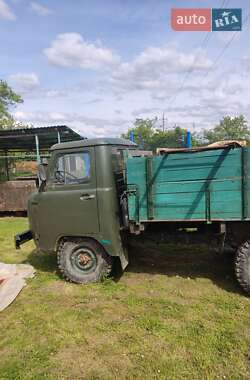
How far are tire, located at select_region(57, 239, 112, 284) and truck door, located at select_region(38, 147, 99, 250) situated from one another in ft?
0.72

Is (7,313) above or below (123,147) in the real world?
below

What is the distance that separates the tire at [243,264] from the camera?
405cm

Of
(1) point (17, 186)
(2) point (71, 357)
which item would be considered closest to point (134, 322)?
(2) point (71, 357)

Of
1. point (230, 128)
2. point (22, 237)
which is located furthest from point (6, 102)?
point (230, 128)

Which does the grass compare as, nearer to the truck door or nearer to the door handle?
the truck door

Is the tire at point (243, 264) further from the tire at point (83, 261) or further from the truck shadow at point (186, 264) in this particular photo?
the tire at point (83, 261)

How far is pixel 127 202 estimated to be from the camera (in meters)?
4.36

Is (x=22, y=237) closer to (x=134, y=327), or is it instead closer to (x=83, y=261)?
(x=83, y=261)

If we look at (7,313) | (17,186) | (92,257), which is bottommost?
(7,313)

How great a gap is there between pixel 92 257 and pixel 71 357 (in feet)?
5.95

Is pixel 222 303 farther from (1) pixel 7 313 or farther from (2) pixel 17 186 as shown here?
(2) pixel 17 186

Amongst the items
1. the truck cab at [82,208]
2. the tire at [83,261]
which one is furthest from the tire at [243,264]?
the tire at [83,261]

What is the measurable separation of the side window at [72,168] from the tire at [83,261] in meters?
1.00

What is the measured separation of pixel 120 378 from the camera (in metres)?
2.74
